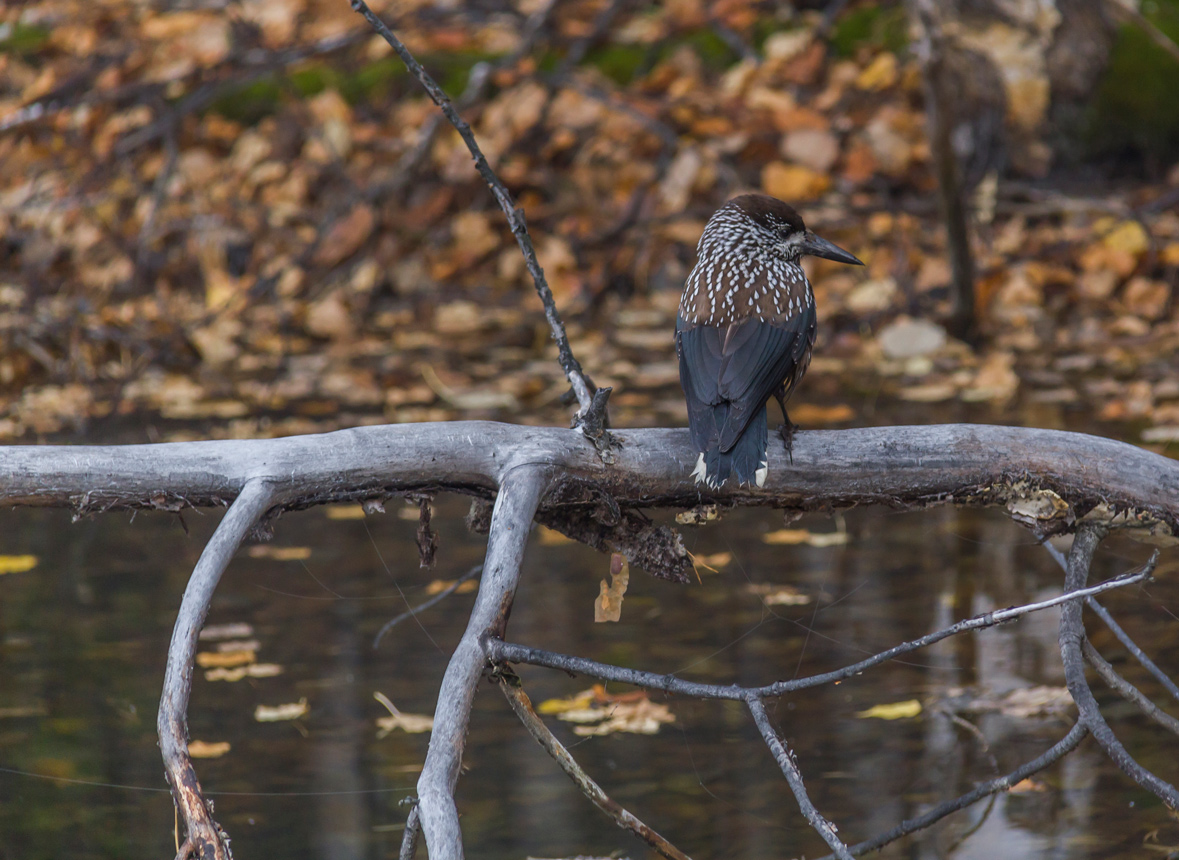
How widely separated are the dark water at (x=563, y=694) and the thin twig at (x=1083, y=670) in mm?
743

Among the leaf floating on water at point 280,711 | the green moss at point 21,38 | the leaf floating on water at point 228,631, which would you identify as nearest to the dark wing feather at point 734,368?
the leaf floating on water at point 280,711

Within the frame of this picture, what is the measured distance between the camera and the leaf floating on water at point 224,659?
4145 millimetres

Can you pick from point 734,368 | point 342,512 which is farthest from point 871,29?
point 734,368

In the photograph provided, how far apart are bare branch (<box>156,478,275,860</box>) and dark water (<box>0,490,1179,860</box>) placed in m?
1.13

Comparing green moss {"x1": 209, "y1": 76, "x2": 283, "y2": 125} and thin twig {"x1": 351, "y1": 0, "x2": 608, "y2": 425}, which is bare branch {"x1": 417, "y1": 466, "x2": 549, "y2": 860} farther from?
green moss {"x1": 209, "y1": 76, "x2": 283, "y2": 125}

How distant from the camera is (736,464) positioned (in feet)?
8.12

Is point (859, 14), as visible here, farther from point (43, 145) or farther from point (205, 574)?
point (205, 574)

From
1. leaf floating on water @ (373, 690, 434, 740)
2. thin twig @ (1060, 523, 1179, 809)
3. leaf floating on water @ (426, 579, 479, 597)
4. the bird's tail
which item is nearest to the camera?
thin twig @ (1060, 523, 1179, 809)

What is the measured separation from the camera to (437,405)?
6496 mm

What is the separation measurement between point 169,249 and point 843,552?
5902mm

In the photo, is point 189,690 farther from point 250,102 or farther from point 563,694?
point 250,102

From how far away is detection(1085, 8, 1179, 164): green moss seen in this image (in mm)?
8219

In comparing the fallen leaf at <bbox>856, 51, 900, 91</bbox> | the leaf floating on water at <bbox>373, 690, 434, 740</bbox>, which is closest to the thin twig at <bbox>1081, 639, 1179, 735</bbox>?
the leaf floating on water at <bbox>373, 690, 434, 740</bbox>

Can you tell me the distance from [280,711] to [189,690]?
1.93 m
